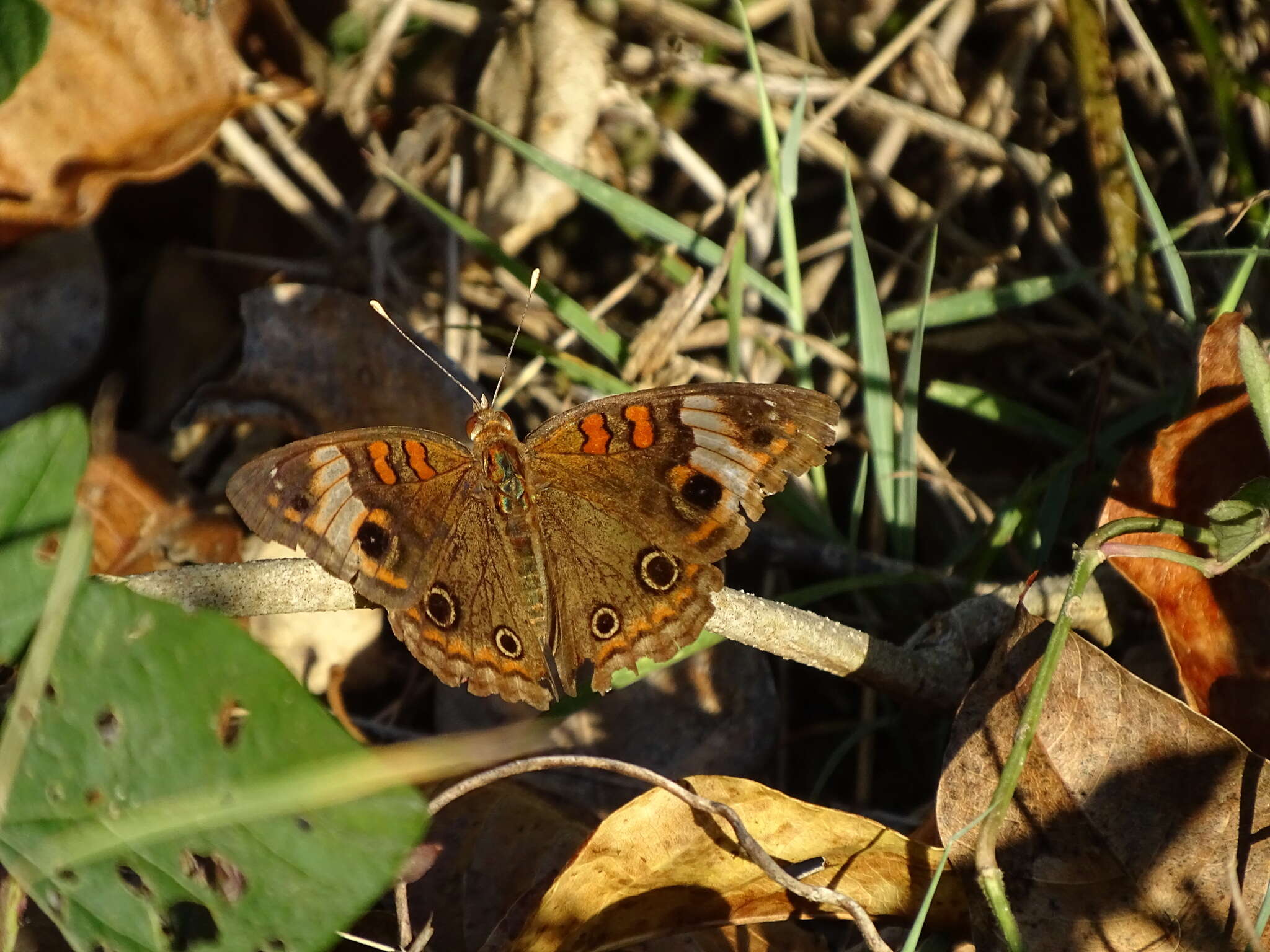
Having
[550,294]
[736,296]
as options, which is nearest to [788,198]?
[736,296]

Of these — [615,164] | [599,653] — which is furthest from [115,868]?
[615,164]

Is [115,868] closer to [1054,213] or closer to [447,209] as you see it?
[447,209]

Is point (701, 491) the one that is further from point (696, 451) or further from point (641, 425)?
point (641, 425)

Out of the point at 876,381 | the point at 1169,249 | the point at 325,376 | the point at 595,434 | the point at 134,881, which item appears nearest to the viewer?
the point at 134,881

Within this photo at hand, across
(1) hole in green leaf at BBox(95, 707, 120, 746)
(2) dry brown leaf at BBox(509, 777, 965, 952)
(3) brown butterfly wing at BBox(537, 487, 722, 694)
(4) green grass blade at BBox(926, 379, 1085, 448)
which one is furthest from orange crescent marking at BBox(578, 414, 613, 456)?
(1) hole in green leaf at BBox(95, 707, 120, 746)

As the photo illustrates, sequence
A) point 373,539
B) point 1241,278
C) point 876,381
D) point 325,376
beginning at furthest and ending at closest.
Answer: point 325,376 < point 876,381 < point 1241,278 < point 373,539
